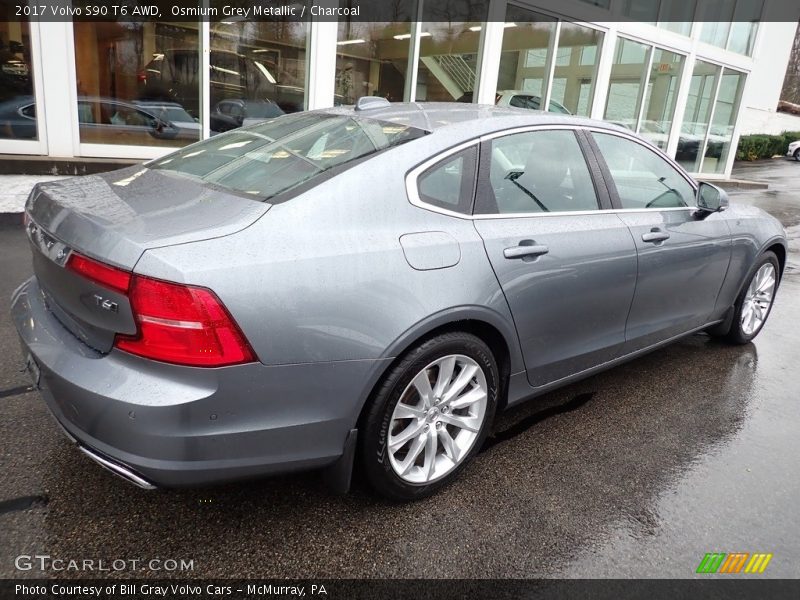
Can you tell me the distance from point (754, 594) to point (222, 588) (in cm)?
184

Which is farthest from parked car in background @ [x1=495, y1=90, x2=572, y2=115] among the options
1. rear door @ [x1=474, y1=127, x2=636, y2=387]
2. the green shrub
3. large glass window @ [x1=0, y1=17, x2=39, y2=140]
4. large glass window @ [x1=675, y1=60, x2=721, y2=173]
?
the green shrub

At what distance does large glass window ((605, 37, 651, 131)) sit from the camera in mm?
14125

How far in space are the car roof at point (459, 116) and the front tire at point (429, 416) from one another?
0.97 m

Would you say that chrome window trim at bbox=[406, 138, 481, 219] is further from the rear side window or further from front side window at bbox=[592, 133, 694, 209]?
front side window at bbox=[592, 133, 694, 209]

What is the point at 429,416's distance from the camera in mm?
2426

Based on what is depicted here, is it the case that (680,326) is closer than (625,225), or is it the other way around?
(625,225)

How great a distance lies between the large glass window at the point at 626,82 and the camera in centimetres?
1412

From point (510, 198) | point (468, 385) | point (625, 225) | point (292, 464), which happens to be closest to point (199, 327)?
point (292, 464)

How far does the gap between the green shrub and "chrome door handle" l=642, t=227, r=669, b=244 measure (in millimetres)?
28720

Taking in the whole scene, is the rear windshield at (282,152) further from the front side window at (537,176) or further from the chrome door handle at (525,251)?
the chrome door handle at (525,251)

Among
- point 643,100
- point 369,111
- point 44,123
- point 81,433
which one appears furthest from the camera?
point 643,100

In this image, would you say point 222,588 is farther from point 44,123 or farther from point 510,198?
point 44,123

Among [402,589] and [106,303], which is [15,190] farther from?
[402,589]

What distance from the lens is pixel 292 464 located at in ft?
6.74
